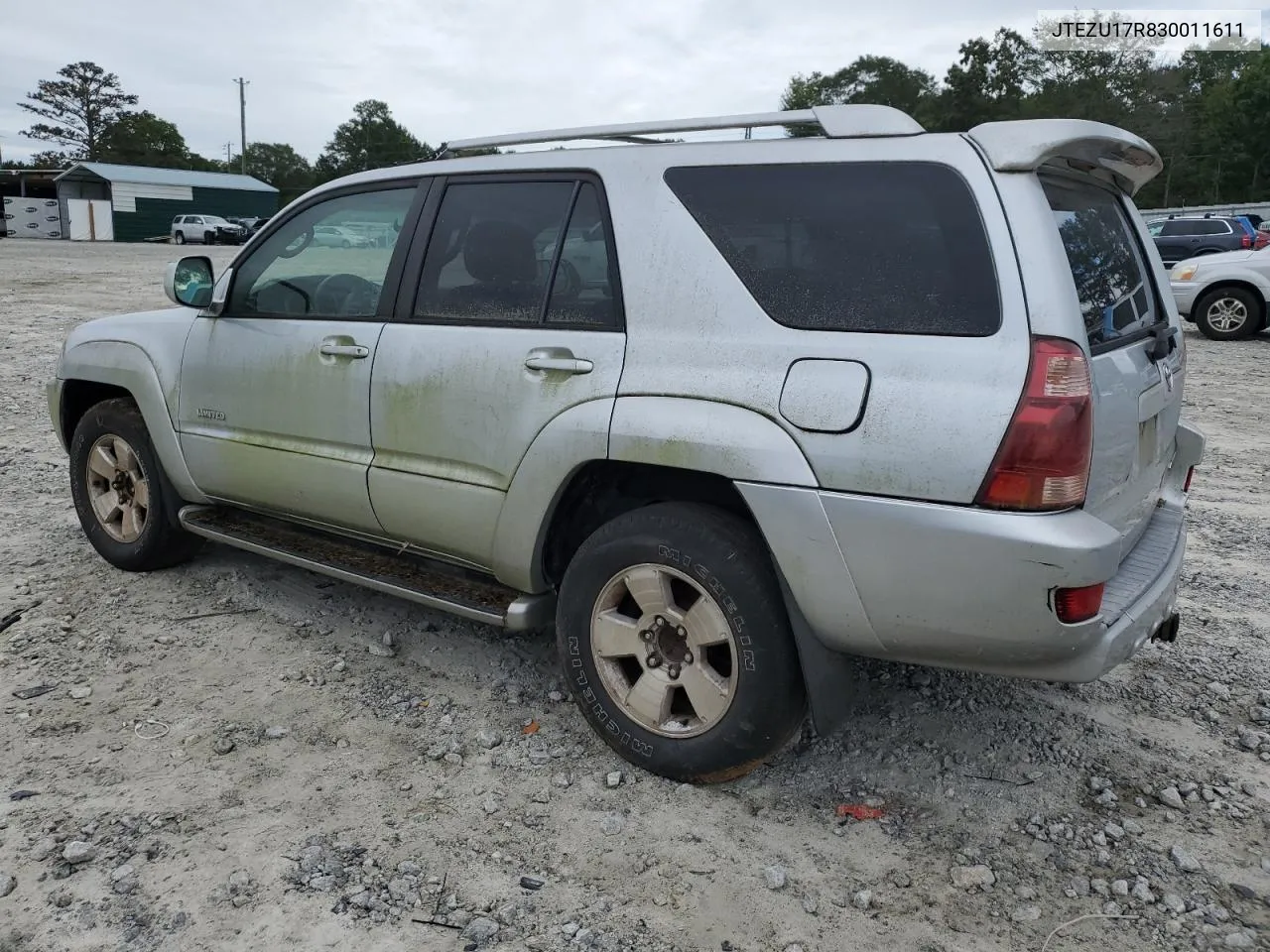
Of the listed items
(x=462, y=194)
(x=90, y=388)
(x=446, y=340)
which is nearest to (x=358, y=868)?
(x=446, y=340)

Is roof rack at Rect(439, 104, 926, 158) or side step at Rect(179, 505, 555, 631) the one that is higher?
roof rack at Rect(439, 104, 926, 158)

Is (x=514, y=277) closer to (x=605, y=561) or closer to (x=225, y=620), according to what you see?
(x=605, y=561)

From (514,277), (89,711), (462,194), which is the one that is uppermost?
(462,194)

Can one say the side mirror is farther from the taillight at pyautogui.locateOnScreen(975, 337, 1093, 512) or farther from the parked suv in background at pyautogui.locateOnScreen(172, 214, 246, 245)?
the parked suv in background at pyautogui.locateOnScreen(172, 214, 246, 245)

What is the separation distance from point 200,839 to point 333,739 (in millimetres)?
597

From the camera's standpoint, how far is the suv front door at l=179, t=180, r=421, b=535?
371 cm

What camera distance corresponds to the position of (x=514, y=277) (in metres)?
3.38

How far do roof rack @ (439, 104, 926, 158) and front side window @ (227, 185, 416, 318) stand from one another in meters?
0.58

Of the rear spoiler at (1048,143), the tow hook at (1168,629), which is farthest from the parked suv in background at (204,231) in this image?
the tow hook at (1168,629)

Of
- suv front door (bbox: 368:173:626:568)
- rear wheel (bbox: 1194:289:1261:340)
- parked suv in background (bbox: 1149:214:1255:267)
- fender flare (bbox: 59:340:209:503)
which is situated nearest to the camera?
suv front door (bbox: 368:173:626:568)

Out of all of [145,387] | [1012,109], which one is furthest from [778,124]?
[1012,109]

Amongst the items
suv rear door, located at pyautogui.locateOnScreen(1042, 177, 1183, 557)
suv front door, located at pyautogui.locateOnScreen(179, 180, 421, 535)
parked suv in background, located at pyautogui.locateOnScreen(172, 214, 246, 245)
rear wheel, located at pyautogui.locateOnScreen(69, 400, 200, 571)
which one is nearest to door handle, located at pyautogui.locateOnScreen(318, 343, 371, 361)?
suv front door, located at pyautogui.locateOnScreen(179, 180, 421, 535)

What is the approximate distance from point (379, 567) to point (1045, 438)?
2.38m

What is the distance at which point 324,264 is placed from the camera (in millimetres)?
4016
